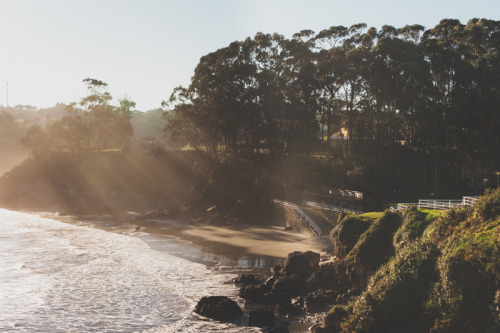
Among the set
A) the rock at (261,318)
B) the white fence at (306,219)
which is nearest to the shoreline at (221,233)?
the white fence at (306,219)

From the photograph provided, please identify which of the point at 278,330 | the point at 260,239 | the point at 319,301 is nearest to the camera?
the point at 278,330

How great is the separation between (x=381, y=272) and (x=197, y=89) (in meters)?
54.8

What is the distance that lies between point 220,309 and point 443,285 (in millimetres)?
11917

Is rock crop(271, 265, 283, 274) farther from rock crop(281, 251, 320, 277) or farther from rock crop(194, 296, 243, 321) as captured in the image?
rock crop(194, 296, 243, 321)

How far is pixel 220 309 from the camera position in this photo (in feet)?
89.1

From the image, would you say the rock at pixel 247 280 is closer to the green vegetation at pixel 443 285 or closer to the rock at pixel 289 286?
the rock at pixel 289 286

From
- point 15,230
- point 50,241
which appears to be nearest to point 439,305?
point 50,241

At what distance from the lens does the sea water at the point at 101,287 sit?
26.6 meters

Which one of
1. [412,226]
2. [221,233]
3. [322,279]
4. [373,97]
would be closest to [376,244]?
[412,226]

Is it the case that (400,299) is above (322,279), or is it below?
above

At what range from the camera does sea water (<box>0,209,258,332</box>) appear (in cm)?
2662

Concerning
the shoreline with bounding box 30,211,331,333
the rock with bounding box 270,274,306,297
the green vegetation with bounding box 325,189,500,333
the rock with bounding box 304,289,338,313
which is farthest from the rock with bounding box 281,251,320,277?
the green vegetation with bounding box 325,189,500,333

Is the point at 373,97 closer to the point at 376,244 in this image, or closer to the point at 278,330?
the point at 376,244

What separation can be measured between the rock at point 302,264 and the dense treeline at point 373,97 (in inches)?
1174
